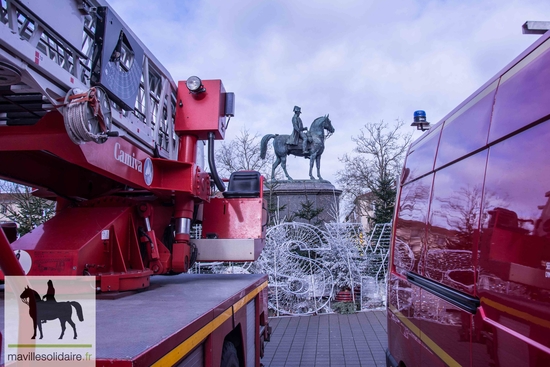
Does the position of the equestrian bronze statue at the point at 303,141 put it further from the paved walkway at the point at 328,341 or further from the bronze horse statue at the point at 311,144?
Result: the paved walkway at the point at 328,341

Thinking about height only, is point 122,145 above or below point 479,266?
above

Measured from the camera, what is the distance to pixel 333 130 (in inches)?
790

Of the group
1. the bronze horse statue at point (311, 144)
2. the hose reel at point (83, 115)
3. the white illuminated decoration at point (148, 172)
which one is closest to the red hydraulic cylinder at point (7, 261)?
the hose reel at point (83, 115)

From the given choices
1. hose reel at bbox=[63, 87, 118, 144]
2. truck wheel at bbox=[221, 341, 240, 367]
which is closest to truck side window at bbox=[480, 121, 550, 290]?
truck wheel at bbox=[221, 341, 240, 367]

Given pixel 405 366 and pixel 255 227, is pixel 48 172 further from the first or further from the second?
pixel 405 366

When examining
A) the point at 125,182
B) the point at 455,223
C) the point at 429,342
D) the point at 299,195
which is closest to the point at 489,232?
the point at 455,223

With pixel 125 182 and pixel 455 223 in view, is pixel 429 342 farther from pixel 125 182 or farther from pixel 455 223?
pixel 125 182

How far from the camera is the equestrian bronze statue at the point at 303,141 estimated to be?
19.4 m

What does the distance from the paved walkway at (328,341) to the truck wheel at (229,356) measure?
125 inches

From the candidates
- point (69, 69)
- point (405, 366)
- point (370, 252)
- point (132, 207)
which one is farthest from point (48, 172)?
point (370, 252)

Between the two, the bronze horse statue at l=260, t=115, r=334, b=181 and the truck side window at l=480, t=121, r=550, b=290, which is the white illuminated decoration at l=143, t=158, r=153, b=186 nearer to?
the truck side window at l=480, t=121, r=550, b=290

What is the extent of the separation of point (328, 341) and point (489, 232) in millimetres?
6358

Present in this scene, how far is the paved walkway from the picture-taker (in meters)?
6.58

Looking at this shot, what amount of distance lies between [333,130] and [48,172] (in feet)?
55.5
